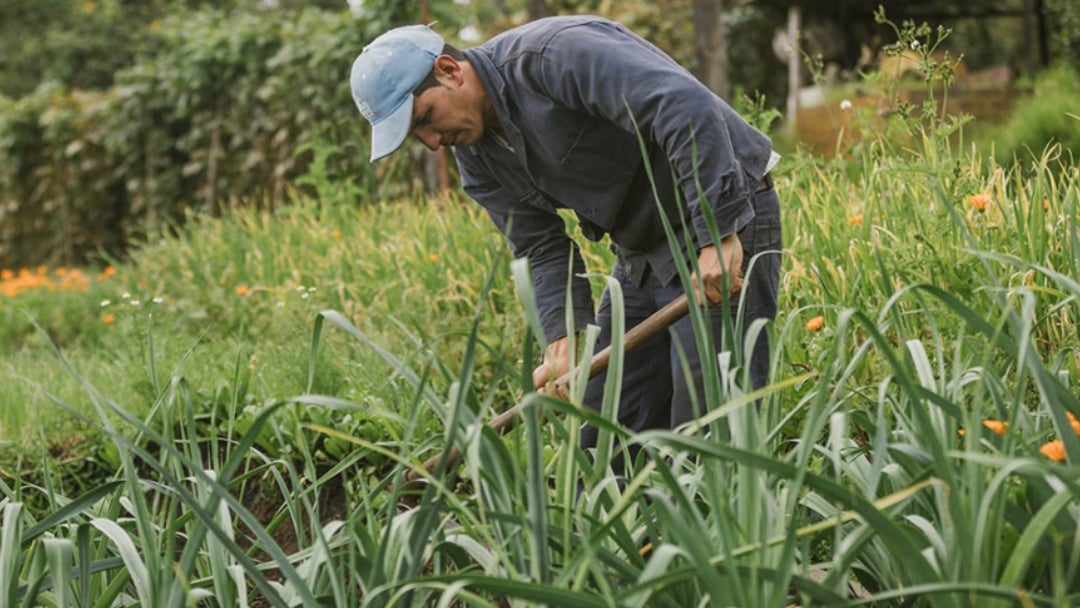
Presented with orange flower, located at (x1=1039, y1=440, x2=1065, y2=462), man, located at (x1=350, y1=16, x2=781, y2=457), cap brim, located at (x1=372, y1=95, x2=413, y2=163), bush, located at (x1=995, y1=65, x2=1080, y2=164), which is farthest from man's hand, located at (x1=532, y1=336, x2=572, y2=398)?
bush, located at (x1=995, y1=65, x2=1080, y2=164)

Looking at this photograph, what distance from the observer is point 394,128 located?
2.56 m

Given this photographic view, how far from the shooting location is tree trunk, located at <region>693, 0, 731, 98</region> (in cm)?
622

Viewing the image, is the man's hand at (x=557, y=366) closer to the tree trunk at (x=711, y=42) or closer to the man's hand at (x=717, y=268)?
the man's hand at (x=717, y=268)

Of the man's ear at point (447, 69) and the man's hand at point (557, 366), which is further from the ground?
the man's ear at point (447, 69)

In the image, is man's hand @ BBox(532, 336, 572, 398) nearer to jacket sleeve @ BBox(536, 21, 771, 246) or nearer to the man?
the man

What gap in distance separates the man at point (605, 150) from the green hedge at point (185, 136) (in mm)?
3955

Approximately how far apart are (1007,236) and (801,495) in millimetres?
1334

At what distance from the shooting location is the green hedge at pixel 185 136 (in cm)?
788

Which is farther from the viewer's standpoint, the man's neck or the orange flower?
the man's neck

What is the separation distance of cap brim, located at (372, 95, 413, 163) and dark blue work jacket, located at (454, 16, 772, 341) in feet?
0.66

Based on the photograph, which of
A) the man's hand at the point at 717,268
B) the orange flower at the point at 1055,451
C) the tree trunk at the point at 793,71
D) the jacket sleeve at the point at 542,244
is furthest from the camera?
the tree trunk at the point at 793,71

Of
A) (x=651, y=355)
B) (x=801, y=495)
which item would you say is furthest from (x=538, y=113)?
(x=801, y=495)

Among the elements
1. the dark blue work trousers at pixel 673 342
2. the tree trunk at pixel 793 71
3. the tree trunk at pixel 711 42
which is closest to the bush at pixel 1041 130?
the tree trunk at pixel 711 42

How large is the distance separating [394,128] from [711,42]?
4.01 meters
